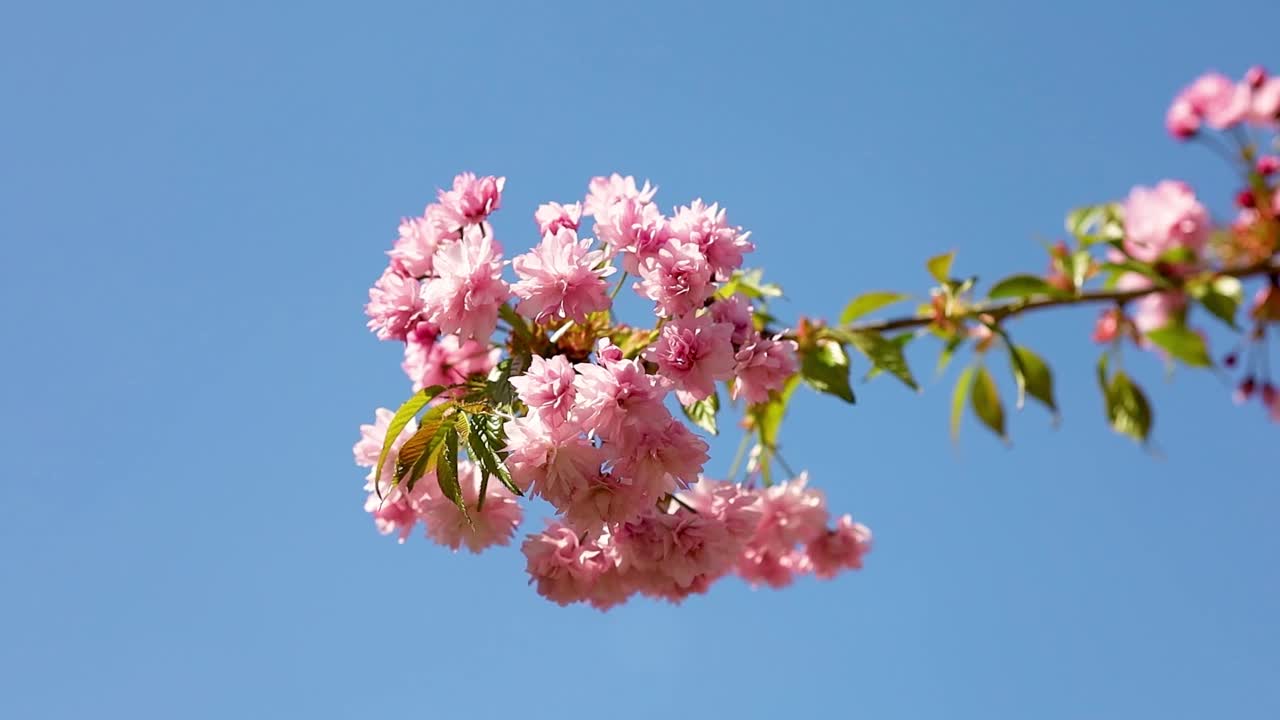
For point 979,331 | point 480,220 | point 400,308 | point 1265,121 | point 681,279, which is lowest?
point 681,279

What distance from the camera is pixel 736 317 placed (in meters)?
1.62

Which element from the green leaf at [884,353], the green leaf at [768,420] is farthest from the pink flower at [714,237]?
the green leaf at [768,420]

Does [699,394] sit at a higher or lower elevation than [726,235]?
lower

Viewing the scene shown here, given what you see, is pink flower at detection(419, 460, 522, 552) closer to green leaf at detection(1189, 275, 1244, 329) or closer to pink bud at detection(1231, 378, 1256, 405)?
green leaf at detection(1189, 275, 1244, 329)

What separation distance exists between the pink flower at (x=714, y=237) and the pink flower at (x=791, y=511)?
44.8 inches

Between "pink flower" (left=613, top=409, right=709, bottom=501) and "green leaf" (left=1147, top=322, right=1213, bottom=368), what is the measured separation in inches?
63.0

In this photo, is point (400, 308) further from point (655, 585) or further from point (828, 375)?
point (828, 375)

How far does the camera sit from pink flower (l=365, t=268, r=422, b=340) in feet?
5.65

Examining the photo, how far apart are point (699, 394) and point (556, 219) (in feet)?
1.20

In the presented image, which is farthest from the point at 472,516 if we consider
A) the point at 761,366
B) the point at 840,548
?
the point at 840,548

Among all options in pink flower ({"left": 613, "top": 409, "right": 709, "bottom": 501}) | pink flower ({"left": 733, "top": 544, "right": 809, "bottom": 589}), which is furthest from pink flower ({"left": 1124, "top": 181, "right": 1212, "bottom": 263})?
pink flower ({"left": 613, "top": 409, "right": 709, "bottom": 501})

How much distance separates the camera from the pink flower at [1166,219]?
266 centimetres

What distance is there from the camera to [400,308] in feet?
5.66

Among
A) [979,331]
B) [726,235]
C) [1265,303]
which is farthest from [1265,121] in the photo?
[726,235]
